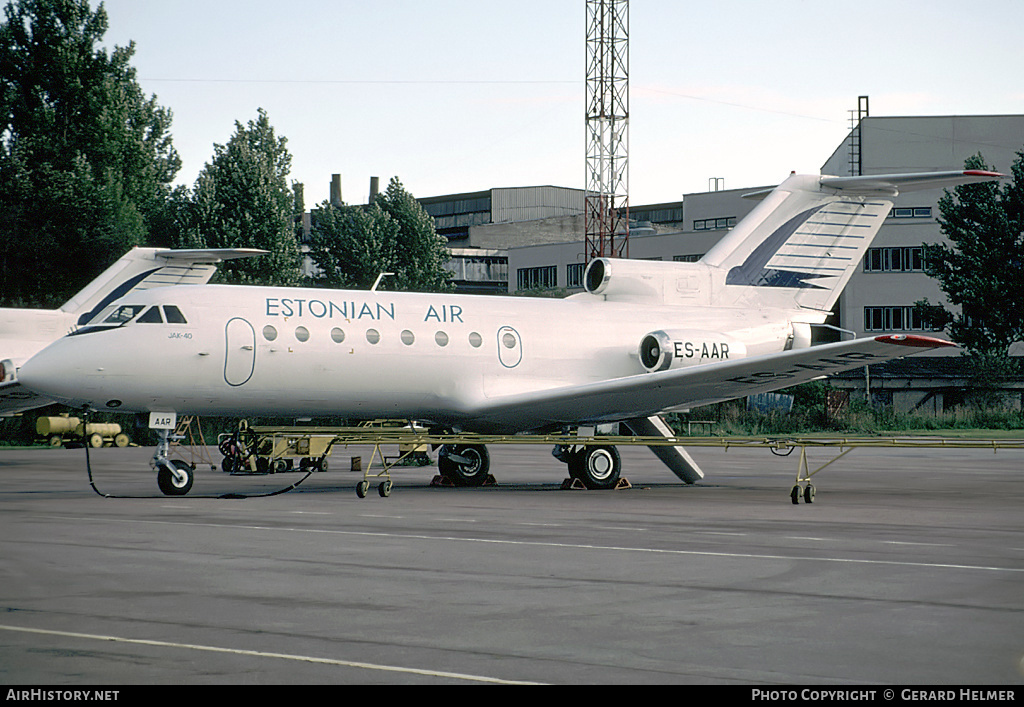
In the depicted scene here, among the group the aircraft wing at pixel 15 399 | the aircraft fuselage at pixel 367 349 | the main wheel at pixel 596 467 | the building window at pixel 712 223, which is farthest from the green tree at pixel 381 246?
the main wheel at pixel 596 467

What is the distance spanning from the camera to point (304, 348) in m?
20.0

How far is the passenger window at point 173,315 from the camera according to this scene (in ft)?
62.8

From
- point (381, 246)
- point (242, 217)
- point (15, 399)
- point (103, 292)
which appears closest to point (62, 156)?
point (242, 217)

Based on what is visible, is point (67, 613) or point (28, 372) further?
point (28, 372)

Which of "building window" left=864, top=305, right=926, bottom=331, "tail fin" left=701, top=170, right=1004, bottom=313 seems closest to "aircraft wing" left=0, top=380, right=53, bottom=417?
"tail fin" left=701, top=170, right=1004, bottom=313

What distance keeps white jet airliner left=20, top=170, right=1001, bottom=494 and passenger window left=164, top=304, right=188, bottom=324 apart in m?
0.02

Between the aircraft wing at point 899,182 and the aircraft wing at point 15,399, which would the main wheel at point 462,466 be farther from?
the aircraft wing at point 899,182

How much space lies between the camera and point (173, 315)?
63.0 ft

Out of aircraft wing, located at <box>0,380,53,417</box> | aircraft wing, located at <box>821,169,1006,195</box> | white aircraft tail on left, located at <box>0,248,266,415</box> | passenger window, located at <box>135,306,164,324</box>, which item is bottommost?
aircraft wing, located at <box>0,380,53,417</box>

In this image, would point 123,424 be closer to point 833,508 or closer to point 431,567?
point 833,508

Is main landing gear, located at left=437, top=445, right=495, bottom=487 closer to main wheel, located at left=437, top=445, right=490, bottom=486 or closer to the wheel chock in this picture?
main wheel, located at left=437, top=445, right=490, bottom=486

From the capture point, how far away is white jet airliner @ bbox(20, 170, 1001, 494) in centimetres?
1891
